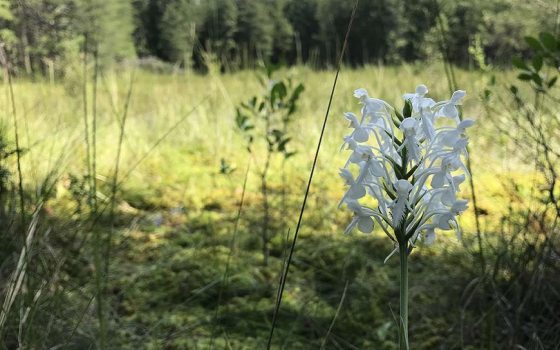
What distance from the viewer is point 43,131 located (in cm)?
421

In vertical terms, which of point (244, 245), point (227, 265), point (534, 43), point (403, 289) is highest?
point (534, 43)

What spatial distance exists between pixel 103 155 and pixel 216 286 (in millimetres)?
2164

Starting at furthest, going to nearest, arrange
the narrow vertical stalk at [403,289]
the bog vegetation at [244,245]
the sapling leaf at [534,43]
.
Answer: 1. the sapling leaf at [534,43]
2. the bog vegetation at [244,245]
3. the narrow vertical stalk at [403,289]

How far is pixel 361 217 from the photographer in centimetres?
77

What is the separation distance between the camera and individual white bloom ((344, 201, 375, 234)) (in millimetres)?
754

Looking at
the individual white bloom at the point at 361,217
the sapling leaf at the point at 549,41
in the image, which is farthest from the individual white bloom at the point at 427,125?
the sapling leaf at the point at 549,41

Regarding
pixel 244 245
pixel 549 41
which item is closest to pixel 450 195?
pixel 549 41

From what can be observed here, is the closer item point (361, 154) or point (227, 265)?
point (361, 154)

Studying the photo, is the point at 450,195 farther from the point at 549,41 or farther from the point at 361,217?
the point at 549,41

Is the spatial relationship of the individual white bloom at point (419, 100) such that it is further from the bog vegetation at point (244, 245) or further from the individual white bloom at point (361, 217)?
the bog vegetation at point (244, 245)

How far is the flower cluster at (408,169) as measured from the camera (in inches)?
28.1

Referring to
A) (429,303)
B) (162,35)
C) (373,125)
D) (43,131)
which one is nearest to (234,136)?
(43,131)

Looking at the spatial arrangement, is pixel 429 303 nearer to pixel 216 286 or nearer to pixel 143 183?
pixel 216 286

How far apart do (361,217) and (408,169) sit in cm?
10
